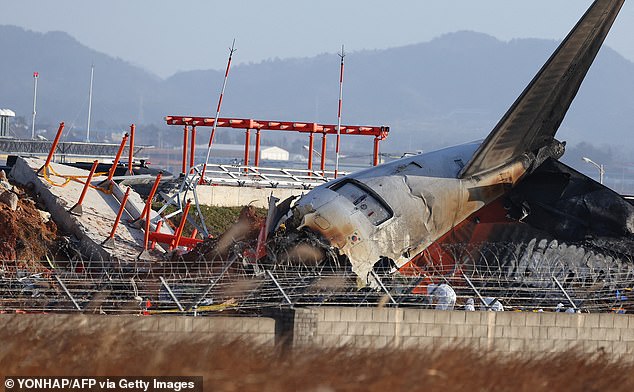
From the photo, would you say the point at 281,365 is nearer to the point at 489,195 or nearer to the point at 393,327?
the point at 393,327

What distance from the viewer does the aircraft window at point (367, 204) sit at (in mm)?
29109

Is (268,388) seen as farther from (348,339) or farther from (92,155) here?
(92,155)

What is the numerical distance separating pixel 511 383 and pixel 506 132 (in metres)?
13.9

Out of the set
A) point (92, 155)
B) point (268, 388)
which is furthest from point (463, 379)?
point (92, 155)

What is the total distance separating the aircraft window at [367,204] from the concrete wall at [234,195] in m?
24.1

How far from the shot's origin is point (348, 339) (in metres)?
21.9

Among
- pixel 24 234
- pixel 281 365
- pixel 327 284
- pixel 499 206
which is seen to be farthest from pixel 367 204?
pixel 281 365

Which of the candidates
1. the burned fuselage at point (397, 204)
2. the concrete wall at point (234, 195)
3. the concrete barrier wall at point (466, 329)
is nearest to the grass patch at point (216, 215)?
the concrete wall at point (234, 195)

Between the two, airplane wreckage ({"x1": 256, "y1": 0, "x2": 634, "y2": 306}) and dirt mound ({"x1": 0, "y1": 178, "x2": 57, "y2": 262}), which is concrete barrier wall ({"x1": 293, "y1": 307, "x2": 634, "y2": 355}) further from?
dirt mound ({"x1": 0, "y1": 178, "x2": 57, "y2": 262})

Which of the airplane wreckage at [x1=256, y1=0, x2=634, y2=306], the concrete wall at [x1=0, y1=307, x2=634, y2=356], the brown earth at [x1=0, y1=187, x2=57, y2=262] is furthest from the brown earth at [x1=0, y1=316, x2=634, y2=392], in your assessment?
the brown earth at [x1=0, y1=187, x2=57, y2=262]

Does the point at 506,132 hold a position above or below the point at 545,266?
above

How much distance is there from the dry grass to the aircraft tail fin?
36.6 feet

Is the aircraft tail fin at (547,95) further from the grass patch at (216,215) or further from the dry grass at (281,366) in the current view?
the grass patch at (216,215)

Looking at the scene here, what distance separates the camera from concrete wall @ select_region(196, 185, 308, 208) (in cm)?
5358
